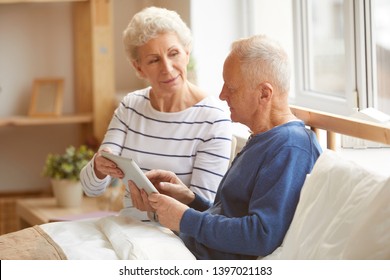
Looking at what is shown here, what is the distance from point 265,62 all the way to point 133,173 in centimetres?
51

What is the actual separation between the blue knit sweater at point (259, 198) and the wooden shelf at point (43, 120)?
7.86 ft

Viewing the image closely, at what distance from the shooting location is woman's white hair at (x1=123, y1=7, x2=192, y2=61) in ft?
8.39

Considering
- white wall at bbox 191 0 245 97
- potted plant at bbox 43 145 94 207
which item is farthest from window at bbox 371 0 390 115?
potted plant at bbox 43 145 94 207

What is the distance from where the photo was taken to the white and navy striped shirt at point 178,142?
2496 millimetres

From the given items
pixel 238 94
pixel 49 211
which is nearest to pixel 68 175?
pixel 49 211

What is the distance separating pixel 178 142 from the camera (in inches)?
101

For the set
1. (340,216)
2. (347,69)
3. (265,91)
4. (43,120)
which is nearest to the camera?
(340,216)

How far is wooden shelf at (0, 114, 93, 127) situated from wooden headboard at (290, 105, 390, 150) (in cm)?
221

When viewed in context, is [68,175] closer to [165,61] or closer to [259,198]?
[165,61]

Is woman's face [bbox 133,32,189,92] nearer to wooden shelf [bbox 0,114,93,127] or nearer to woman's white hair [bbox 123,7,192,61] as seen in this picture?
woman's white hair [bbox 123,7,192,61]

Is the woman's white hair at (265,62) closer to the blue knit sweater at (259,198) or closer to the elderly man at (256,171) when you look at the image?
the elderly man at (256,171)

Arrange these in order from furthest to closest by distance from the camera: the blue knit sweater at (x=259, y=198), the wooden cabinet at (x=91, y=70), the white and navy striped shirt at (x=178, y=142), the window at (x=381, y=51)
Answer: the wooden cabinet at (x=91, y=70) → the window at (x=381, y=51) → the white and navy striped shirt at (x=178, y=142) → the blue knit sweater at (x=259, y=198)

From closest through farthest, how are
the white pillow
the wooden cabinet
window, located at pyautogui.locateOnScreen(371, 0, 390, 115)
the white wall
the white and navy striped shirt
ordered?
the white pillow → the white and navy striped shirt → window, located at pyautogui.locateOnScreen(371, 0, 390, 115) → the white wall → the wooden cabinet

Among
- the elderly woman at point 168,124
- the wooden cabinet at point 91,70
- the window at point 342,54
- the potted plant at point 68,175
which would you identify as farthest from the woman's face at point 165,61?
the wooden cabinet at point 91,70
